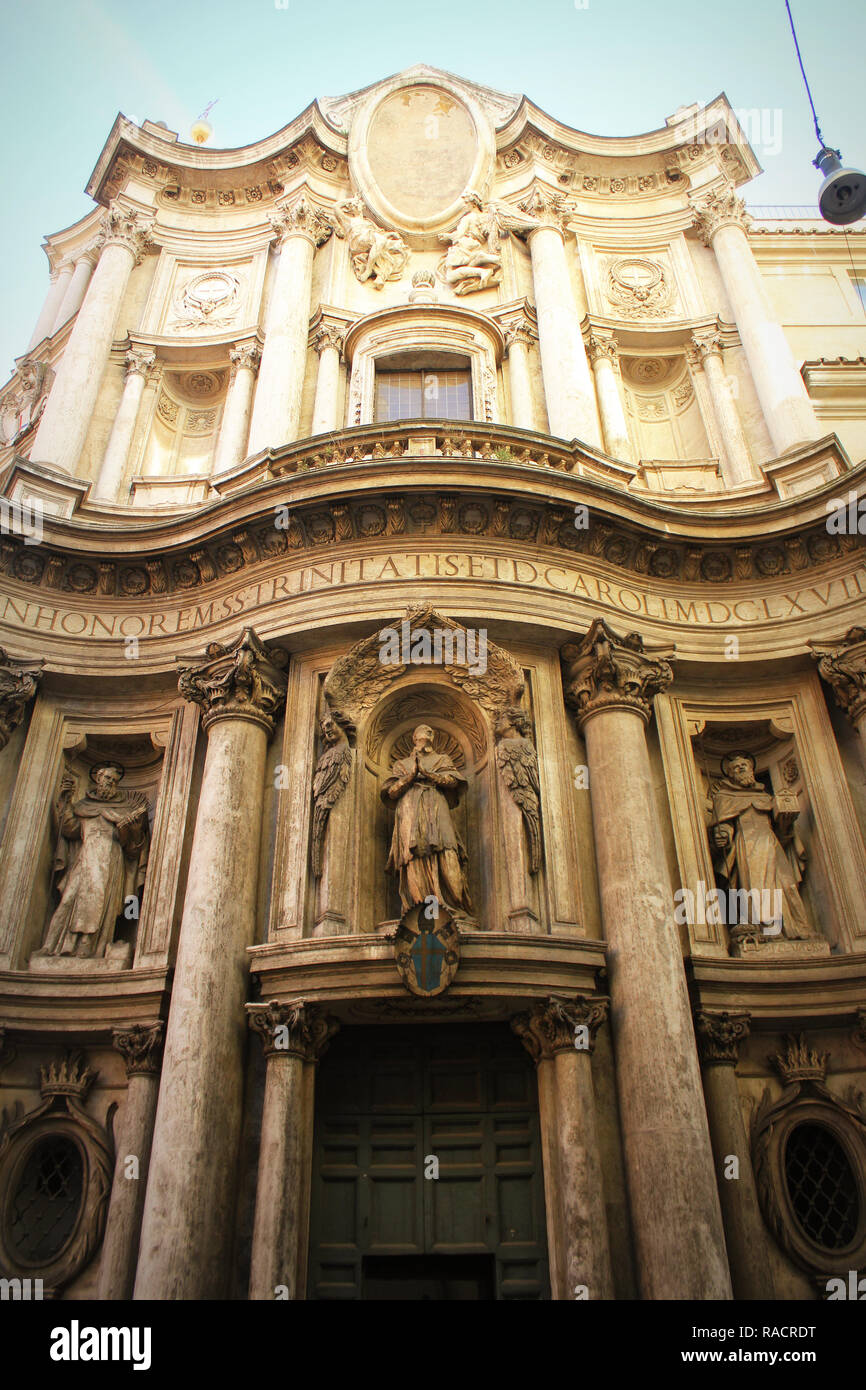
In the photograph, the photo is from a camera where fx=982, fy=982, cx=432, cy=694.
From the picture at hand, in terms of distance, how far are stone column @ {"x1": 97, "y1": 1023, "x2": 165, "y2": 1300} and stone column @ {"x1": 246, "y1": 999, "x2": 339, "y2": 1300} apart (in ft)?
4.69

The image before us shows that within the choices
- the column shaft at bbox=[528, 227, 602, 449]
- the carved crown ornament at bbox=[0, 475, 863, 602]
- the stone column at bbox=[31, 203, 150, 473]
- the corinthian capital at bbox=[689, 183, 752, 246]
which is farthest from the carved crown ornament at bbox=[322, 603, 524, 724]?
the corinthian capital at bbox=[689, 183, 752, 246]

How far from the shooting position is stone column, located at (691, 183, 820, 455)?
52.4 feet

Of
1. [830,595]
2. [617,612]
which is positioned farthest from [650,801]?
[830,595]

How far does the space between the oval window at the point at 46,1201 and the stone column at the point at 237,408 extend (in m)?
10.2

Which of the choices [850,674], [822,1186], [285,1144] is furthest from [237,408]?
[822,1186]

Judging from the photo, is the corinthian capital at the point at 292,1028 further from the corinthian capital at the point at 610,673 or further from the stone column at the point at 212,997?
the corinthian capital at the point at 610,673

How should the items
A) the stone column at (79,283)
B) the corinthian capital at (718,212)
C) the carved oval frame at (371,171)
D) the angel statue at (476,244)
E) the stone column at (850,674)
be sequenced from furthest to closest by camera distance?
the stone column at (79,283), the carved oval frame at (371,171), the corinthian capital at (718,212), the angel statue at (476,244), the stone column at (850,674)

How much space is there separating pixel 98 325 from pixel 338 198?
5849 mm

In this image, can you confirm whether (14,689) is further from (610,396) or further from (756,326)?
(756,326)

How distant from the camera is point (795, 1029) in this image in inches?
→ 433

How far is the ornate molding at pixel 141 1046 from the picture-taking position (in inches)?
413

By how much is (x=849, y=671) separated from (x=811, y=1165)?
5.68m

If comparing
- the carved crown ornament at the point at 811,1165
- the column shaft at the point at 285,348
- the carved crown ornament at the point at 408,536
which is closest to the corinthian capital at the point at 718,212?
the column shaft at the point at 285,348
